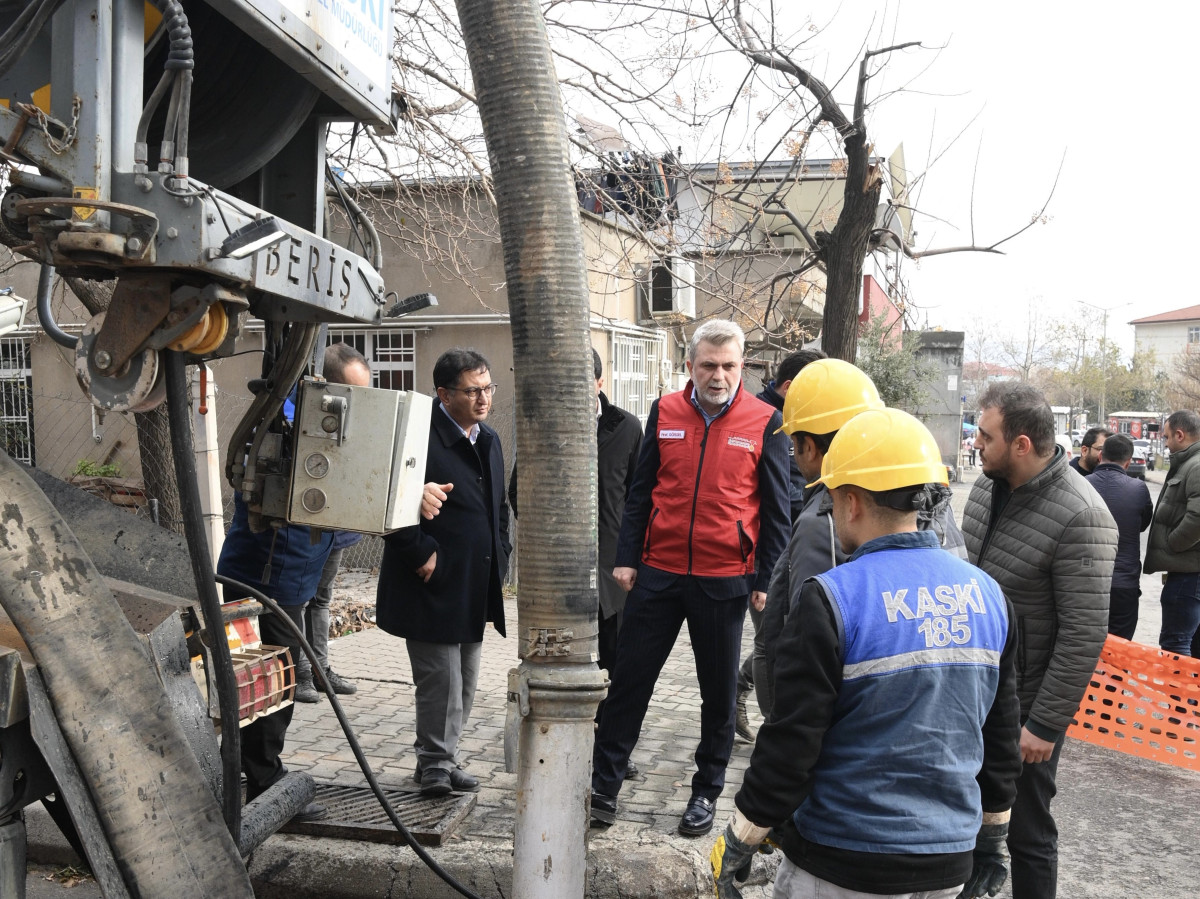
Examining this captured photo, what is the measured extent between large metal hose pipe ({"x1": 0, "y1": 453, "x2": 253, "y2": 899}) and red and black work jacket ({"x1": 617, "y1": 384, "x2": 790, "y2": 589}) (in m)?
2.38

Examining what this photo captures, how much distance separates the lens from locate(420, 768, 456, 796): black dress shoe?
441 centimetres

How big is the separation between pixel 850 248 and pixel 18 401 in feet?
35.1

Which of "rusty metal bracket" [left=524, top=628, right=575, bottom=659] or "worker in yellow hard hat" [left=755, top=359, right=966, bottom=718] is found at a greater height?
"worker in yellow hard hat" [left=755, top=359, right=966, bottom=718]

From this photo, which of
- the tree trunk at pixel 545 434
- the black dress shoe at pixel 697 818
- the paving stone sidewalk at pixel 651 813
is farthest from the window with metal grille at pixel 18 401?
the tree trunk at pixel 545 434

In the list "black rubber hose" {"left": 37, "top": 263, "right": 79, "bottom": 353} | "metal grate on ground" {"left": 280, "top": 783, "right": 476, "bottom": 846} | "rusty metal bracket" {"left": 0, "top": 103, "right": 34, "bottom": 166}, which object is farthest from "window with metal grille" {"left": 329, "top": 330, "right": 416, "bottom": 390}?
"rusty metal bracket" {"left": 0, "top": 103, "right": 34, "bottom": 166}

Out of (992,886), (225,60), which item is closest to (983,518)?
(992,886)

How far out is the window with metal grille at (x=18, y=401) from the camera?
13.0 metres

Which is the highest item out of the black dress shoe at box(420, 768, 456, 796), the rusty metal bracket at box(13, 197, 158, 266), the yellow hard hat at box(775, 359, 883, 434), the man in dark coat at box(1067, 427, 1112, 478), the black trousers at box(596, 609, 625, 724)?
the rusty metal bracket at box(13, 197, 158, 266)

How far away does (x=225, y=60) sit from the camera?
11.2 feet

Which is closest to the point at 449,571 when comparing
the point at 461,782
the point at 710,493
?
the point at 461,782

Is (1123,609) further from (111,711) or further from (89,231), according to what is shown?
(89,231)

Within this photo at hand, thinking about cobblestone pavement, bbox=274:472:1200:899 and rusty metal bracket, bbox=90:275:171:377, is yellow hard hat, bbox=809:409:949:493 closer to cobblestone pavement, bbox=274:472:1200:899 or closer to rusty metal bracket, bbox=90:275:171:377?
rusty metal bracket, bbox=90:275:171:377

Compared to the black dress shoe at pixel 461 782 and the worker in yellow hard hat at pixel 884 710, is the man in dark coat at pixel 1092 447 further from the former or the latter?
the worker in yellow hard hat at pixel 884 710

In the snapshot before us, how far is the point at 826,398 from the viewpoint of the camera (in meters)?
3.11
